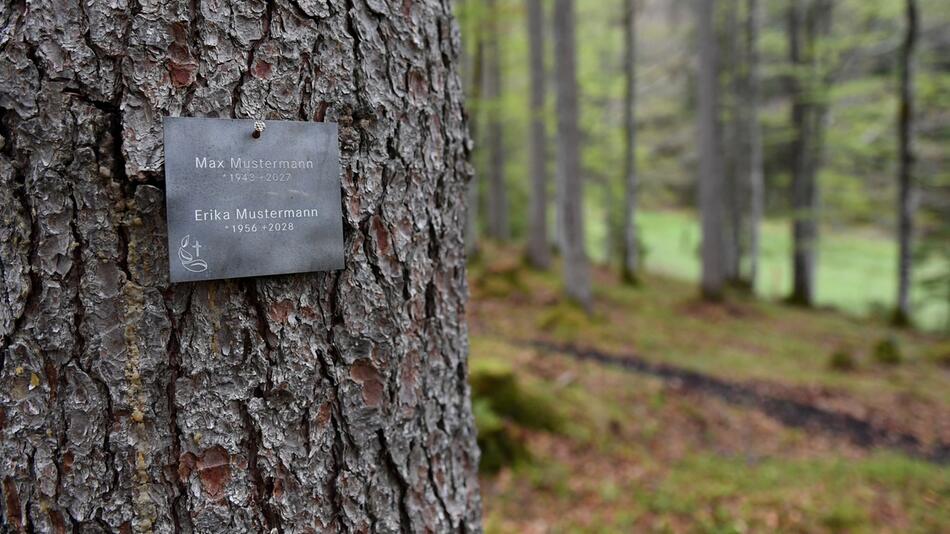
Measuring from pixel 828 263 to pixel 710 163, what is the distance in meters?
13.2

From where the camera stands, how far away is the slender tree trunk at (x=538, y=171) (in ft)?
39.0

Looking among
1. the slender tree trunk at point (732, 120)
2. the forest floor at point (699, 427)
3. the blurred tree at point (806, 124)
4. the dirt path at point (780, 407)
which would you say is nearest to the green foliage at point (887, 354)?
the forest floor at point (699, 427)

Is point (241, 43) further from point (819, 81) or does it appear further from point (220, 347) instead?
point (819, 81)

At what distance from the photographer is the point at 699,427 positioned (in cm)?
523

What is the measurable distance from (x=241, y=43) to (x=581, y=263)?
8807 mm

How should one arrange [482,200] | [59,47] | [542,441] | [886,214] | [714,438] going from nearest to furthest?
1. [59,47]
2. [542,441]
3. [714,438]
4. [886,214]
5. [482,200]

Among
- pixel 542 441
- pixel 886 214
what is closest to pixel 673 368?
pixel 542 441

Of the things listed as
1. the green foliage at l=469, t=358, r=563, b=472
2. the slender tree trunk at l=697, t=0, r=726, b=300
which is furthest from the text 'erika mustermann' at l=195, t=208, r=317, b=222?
the slender tree trunk at l=697, t=0, r=726, b=300

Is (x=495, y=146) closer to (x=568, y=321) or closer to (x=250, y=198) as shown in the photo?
(x=568, y=321)

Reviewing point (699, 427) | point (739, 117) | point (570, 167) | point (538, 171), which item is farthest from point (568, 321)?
point (739, 117)

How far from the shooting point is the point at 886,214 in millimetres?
18734

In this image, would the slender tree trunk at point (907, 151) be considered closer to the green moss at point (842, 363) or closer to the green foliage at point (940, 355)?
the green foliage at point (940, 355)

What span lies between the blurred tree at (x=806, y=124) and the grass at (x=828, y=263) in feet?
3.35

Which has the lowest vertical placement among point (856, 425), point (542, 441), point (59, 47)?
point (856, 425)
